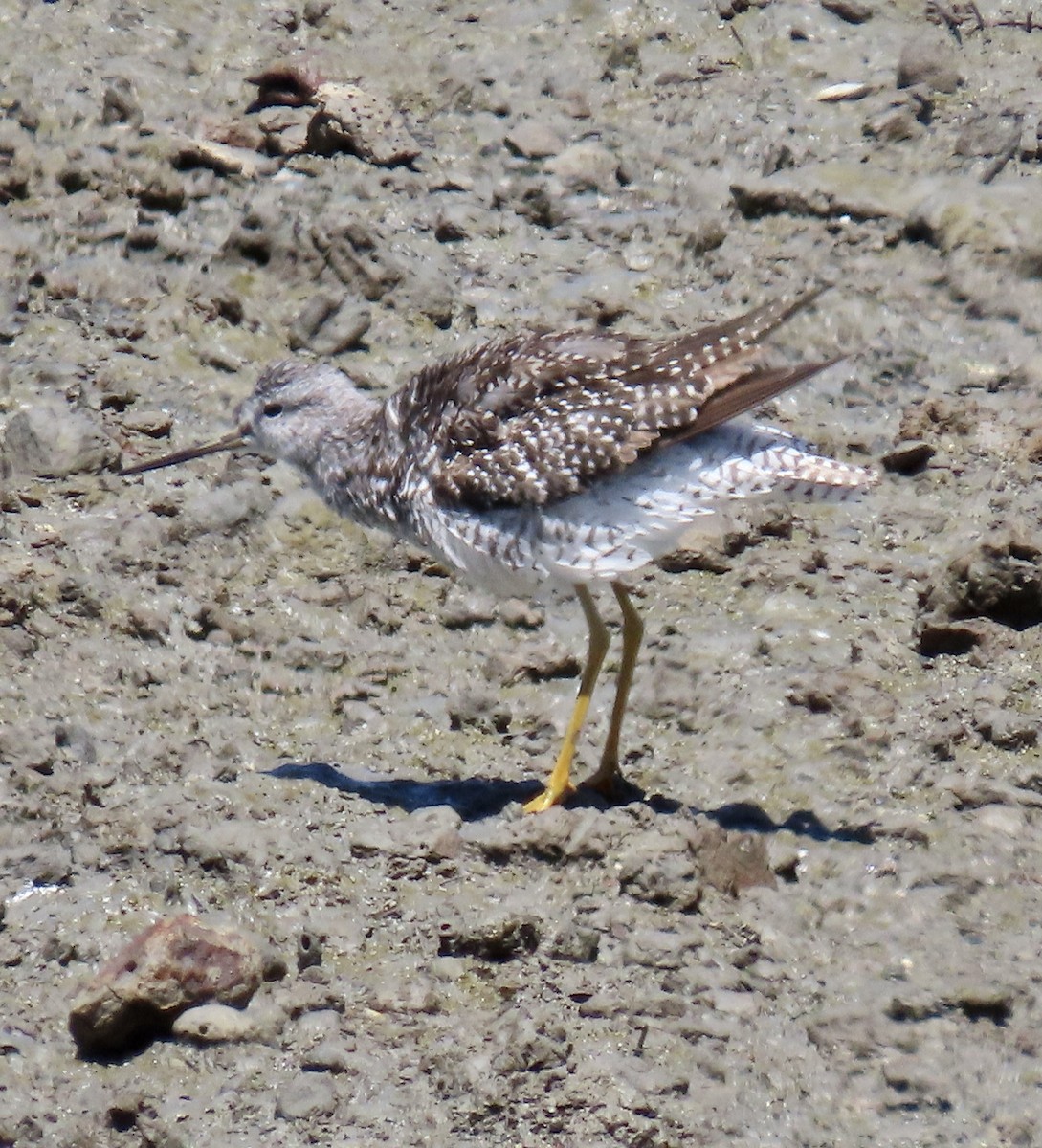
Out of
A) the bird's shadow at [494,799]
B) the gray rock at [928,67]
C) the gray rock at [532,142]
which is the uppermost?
the gray rock at [928,67]

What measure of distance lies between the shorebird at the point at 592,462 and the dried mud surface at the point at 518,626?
2.21 feet

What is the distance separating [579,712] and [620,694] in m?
0.18

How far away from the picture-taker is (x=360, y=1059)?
5.63 metres

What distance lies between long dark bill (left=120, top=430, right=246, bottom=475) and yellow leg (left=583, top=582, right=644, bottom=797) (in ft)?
6.95

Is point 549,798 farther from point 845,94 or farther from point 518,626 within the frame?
point 845,94

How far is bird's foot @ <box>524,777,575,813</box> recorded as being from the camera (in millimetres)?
7023

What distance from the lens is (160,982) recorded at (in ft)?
18.6

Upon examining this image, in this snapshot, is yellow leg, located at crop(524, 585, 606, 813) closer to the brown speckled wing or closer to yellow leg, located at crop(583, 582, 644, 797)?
yellow leg, located at crop(583, 582, 644, 797)

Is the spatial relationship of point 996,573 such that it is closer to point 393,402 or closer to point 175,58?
point 393,402

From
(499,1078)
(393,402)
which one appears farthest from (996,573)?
(499,1078)

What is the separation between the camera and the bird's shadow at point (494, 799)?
6965 mm

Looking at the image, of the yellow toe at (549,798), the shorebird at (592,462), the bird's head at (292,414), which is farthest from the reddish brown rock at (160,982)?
the bird's head at (292,414)

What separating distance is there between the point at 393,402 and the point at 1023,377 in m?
3.50

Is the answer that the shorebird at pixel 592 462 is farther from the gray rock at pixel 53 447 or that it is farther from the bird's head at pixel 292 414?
the gray rock at pixel 53 447
